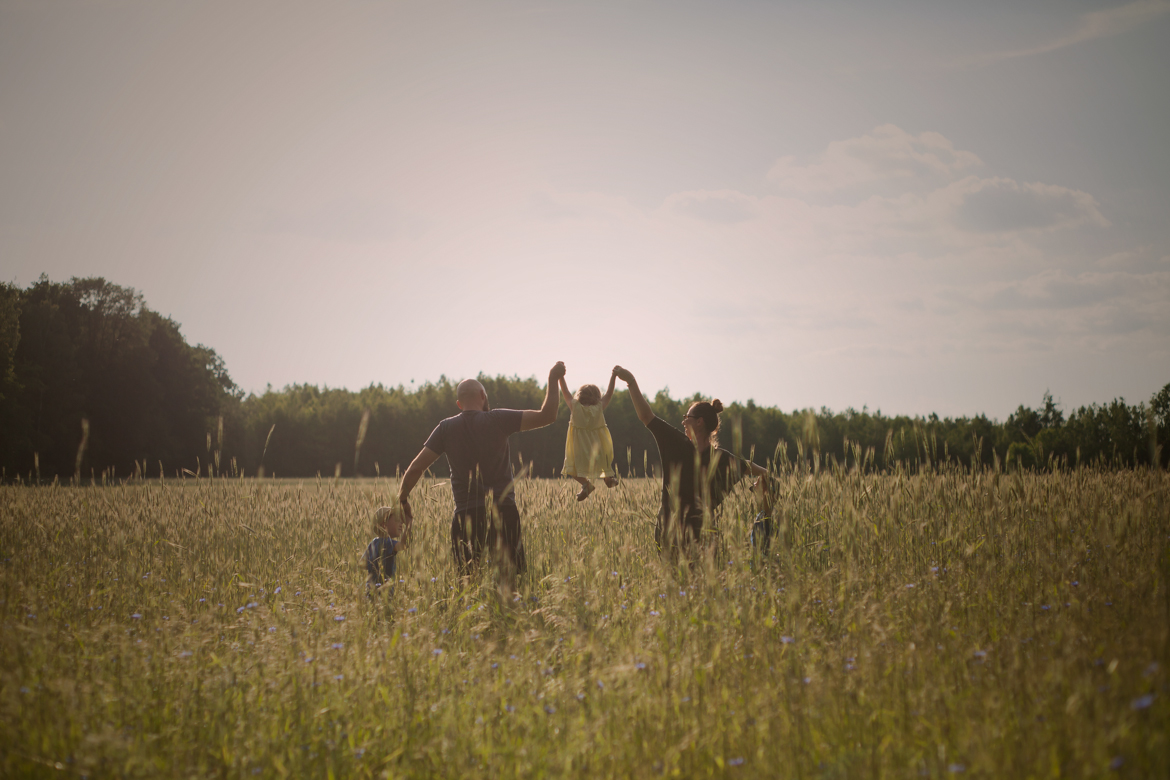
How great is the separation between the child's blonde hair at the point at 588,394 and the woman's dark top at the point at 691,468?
122 inches

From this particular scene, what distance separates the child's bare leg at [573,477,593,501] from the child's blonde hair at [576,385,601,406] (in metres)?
1.01

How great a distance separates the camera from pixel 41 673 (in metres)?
3.21

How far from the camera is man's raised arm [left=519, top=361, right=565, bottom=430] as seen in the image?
4492 mm

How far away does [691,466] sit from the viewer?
465cm

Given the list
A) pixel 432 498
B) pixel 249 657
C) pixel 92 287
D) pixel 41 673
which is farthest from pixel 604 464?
pixel 92 287

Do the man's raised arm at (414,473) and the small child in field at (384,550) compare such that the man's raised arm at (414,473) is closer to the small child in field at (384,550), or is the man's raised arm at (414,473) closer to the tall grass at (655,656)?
the small child in field at (384,550)

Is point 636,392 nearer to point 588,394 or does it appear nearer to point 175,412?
point 588,394

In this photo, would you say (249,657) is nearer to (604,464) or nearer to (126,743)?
(126,743)

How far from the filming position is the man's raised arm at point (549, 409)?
→ 4.49m

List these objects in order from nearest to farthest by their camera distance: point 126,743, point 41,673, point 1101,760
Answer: point 1101,760 < point 126,743 < point 41,673

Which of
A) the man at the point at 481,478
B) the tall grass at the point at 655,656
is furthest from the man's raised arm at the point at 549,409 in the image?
the tall grass at the point at 655,656

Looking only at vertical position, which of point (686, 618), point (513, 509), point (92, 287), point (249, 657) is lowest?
point (249, 657)

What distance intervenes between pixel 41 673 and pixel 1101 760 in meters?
4.79

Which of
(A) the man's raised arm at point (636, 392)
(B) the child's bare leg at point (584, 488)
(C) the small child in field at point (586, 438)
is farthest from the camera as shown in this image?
(C) the small child in field at point (586, 438)
